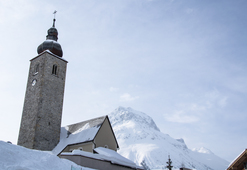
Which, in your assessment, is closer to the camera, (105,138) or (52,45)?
(105,138)

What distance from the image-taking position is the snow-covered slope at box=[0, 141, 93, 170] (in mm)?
15605

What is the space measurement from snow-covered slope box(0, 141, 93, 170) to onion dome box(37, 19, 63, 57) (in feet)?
86.5

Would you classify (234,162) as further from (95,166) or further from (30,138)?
(30,138)

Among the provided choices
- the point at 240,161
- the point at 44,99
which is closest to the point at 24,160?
the point at 240,161

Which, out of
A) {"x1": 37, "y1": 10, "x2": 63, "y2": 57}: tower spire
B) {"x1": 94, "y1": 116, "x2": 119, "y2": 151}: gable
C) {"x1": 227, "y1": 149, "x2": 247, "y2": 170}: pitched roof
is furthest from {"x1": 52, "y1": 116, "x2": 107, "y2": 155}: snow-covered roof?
{"x1": 227, "y1": 149, "x2": 247, "y2": 170}: pitched roof

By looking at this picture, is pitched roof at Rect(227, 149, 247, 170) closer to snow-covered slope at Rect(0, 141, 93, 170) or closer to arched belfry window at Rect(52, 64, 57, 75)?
snow-covered slope at Rect(0, 141, 93, 170)

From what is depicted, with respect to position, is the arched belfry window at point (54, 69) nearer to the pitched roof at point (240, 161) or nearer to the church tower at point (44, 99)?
the church tower at point (44, 99)

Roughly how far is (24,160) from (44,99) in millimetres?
21944

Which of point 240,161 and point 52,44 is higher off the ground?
point 52,44

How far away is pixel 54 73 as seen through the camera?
4150 cm

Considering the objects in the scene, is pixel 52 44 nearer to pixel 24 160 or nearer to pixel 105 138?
pixel 105 138

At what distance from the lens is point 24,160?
672 inches

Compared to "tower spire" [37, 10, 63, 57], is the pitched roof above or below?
below

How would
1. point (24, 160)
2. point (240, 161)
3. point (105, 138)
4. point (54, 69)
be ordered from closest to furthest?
point (24, 160) → point (240, 161) → point (105, 138) → point (54, 69)
